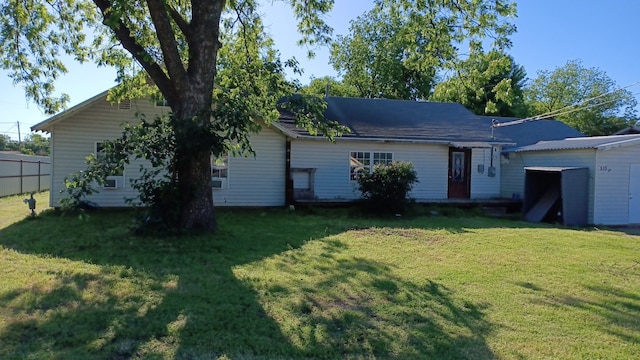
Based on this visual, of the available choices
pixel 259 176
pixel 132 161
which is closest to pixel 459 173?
pixel 259 176

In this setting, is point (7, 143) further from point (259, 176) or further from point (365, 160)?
point (365, 160)

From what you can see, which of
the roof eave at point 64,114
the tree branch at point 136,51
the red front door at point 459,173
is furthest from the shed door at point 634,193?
the roof eave at point 64,114

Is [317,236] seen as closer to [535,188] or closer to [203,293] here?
[203,293]

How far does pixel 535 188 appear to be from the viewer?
15.7 meters

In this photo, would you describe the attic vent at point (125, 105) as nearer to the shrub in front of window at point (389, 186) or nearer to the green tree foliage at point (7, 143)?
the shrub in front of window at point (389, 186)

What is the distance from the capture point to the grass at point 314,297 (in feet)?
13.3

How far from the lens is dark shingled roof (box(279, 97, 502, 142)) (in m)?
16.5

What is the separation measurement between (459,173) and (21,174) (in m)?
21.1

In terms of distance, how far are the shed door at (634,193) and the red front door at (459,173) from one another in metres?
5.42

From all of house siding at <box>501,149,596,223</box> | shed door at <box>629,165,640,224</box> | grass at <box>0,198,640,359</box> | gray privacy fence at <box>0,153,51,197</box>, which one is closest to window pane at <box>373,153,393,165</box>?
house siding at <box>501,149,596,223</box>

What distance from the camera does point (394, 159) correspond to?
16750mm

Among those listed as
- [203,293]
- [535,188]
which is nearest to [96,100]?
[203,293]

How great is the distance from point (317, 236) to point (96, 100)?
27.6ft

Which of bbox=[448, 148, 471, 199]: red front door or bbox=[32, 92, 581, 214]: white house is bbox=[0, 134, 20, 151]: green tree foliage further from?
bbox=[448, 148, 471, 199]: red front door
